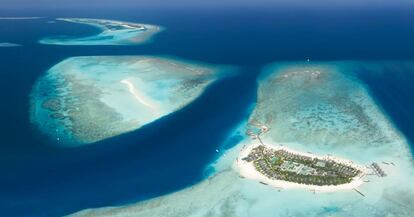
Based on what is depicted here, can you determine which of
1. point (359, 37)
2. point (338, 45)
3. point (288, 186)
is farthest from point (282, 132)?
point (359, 37)

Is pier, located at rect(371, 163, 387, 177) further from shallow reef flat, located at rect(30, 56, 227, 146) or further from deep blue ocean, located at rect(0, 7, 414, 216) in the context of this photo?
shallow reef flat, located at rect(30, 56, 227, 146)

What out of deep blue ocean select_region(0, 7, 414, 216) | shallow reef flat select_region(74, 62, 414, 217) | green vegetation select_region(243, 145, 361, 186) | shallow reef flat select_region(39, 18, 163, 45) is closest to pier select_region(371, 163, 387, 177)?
shallow reef flat select_region(74, 62, 414, 217)

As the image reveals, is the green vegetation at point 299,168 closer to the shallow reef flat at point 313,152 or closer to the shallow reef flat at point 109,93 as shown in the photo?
the shallow reef flat at point 313,152

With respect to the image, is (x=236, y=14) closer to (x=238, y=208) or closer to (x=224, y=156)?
(x=224, y=156)

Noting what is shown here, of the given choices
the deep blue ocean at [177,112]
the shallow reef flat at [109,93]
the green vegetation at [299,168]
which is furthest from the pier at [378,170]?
the shallow reef flat at [109,93]

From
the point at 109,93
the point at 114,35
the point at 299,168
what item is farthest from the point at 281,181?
the point at 114,35

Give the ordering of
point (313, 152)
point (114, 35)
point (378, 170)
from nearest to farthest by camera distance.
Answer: point (378, 170) < point (313, 152) < point (114, 35)

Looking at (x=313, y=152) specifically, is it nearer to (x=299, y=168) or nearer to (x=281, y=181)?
(x=299, y=168)

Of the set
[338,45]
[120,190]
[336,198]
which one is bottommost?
[120,190]
